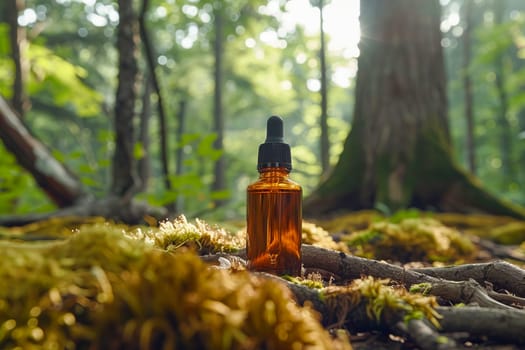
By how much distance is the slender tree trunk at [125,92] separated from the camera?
18.9 ft

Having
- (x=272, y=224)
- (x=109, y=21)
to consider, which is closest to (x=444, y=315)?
(x=272, y=224)

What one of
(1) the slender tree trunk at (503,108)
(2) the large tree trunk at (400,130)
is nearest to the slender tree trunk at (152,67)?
(2) the large tree trunk at (400,130)

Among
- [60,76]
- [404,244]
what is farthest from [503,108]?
[404,244]

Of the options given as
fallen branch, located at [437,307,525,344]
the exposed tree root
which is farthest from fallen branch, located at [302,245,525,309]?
fallen branch, located at [437,307,525,344]

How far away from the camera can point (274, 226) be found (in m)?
1.94

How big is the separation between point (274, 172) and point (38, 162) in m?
5.54

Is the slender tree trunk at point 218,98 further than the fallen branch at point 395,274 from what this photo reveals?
Yes

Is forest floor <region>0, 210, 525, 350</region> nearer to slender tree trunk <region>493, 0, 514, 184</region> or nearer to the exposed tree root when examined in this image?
the exposed tree root

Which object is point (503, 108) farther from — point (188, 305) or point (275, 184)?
point (188, 305)

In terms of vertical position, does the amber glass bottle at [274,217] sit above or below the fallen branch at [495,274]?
above

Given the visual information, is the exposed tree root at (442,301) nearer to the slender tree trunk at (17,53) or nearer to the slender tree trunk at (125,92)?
the slender tree trunk at (125,92)

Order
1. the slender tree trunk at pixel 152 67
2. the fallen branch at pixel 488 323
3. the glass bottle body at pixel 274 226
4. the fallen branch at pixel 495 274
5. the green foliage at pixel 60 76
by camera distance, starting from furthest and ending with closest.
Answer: the green foliage at pixel 60 76 < the slender tree trunk at pixel 152 67 < the fallen branch at pixel 495 274 < the glass bottle body at pixel 274 226 < the fallen branch at pixel 488 323

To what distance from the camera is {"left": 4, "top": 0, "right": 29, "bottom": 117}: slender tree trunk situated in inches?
301

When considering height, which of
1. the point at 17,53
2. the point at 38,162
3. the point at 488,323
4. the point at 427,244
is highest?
the point at 17,53
